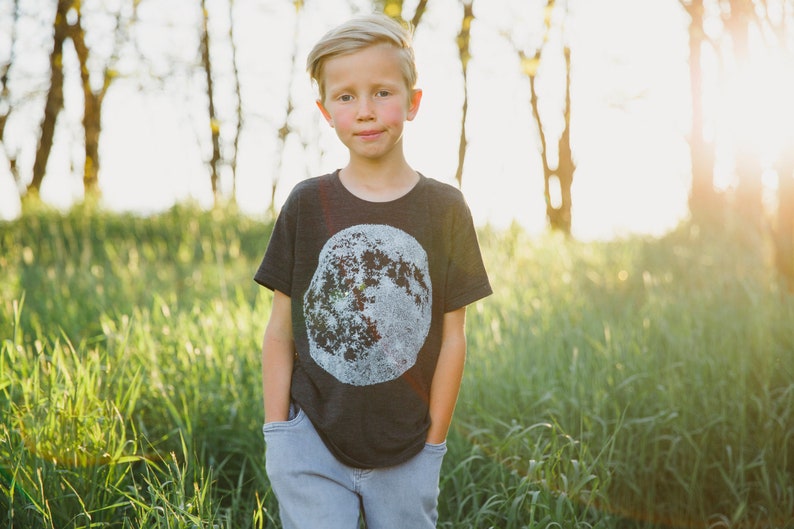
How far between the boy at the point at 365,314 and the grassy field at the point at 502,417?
407 mm

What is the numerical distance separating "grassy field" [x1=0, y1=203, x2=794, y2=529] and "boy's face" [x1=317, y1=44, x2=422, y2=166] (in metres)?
1.06

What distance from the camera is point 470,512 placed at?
2619 mm

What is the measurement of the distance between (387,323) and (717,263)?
548 cm

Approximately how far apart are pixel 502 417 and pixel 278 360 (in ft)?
5.26

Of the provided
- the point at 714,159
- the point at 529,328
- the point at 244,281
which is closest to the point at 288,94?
the point at 714,159

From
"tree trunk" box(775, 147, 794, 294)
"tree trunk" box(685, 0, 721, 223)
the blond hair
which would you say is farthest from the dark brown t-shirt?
"tree trunk" box(685, 0, 721, 223)

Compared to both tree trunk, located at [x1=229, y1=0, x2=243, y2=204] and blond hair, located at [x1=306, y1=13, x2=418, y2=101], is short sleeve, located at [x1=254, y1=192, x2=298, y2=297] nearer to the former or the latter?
blond hair, located at [x1=306, y1=13, x2=418, y2=101]

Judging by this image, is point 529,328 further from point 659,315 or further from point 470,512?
point 470,512

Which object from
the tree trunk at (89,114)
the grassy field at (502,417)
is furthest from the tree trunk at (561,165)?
the grassy field at (502,417)

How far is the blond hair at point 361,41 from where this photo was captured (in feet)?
5.98

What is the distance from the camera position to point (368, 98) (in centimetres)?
184

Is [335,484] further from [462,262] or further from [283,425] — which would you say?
[462,262]

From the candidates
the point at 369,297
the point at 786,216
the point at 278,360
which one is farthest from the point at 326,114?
the point at 786,216

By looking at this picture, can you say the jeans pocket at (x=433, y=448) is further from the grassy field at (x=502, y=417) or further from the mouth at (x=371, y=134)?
the mouth at (x=371, y=134)
